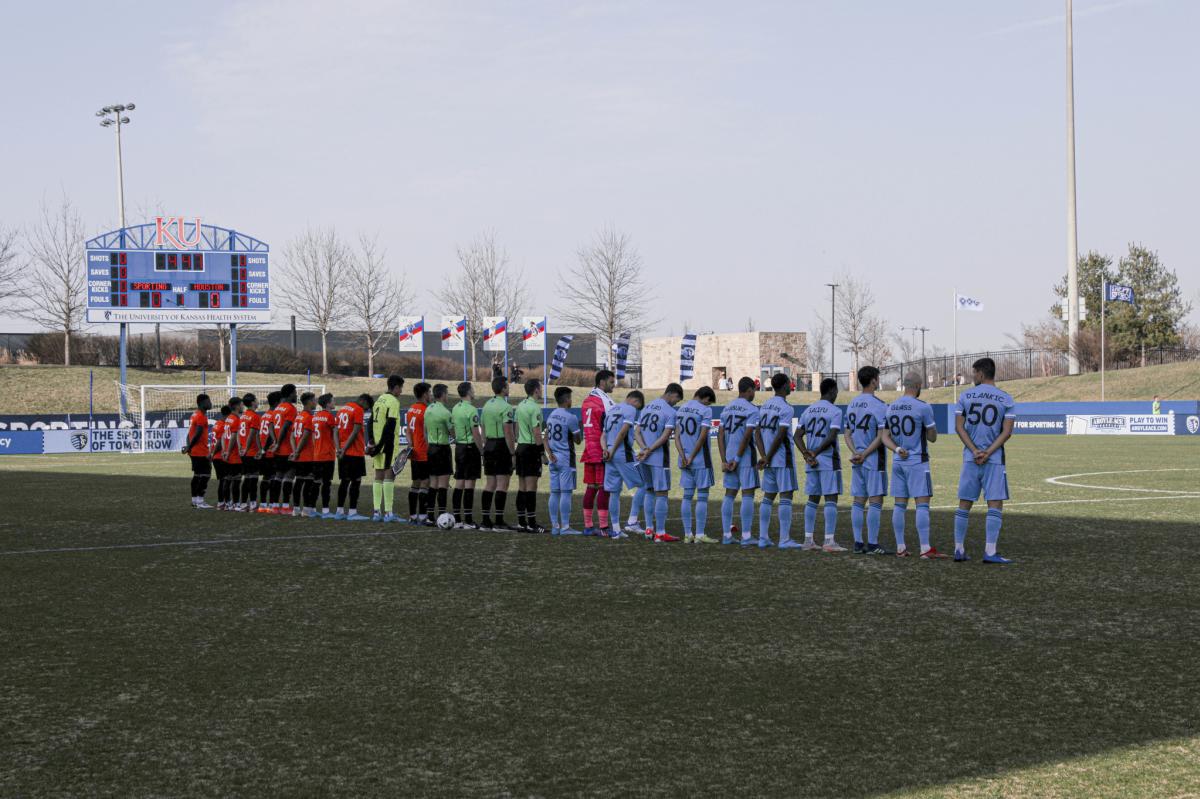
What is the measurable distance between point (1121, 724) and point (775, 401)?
7657 millimetres

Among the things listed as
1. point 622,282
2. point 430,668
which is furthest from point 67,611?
point 622,282

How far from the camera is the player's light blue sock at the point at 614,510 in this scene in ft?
50.3

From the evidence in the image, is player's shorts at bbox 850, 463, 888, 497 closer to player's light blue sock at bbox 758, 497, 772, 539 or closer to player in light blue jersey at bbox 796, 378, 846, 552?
player in light blue jersey at bbox 796, 378, 846, 552

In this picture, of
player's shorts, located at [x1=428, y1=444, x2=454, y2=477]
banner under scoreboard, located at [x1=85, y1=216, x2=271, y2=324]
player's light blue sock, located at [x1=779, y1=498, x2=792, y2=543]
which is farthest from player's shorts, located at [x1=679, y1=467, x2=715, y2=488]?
banner under scoreboard, located at [x1=85, y1=216, x2=271, y2=324]

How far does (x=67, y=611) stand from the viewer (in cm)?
988

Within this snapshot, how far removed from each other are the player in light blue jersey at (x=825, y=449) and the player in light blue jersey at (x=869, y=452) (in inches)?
7.8

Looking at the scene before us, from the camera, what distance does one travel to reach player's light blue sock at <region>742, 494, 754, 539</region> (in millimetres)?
15309

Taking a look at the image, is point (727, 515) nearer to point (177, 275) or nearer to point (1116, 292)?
point (177, 275)

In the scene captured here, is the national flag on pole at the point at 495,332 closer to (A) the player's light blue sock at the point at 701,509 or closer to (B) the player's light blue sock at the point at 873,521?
(A) the player's light blue sock at the point at 701,509

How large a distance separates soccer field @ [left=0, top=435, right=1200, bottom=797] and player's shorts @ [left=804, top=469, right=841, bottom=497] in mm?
720

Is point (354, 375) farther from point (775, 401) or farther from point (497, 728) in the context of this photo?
point (497, 728)

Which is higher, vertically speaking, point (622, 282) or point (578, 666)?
point (622, 282)

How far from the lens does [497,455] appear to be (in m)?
15.7

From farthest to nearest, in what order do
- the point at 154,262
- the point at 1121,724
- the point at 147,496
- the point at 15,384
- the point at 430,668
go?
the point at 15,384 < the point at 154,262 < the point at 147,496 < the point at 430,668 < the point at 1121,724
